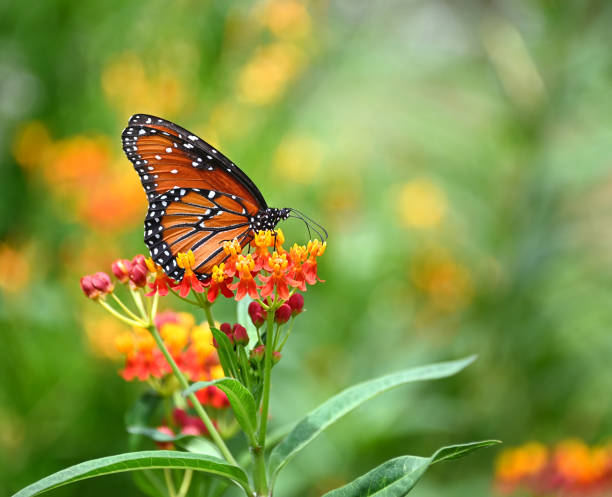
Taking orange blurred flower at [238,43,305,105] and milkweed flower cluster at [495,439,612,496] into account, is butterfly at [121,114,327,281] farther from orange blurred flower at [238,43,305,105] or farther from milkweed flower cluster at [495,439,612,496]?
orange blurred flower at [238,43,305,105]

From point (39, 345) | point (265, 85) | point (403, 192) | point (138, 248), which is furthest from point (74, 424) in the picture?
point (403, 192)

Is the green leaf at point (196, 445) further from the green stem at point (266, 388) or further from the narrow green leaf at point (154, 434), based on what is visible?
the green stem at point (266, 388)

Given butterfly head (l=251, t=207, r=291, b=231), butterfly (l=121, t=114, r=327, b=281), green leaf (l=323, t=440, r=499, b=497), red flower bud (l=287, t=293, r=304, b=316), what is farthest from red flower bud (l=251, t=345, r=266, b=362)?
butterfly head (l=251, t=207, r=291, b=231)

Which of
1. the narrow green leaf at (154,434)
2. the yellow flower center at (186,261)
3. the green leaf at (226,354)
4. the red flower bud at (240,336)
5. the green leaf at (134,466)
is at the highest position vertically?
the yellow flower center at (186,261)

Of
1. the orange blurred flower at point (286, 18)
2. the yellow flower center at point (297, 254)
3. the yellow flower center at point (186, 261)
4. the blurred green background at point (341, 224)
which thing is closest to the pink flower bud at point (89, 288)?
the yellow flower center at point (186, 261)

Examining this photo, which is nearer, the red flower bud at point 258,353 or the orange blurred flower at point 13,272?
the red flower bud at point 258,353

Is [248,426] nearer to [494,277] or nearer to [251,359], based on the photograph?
[251,359]
